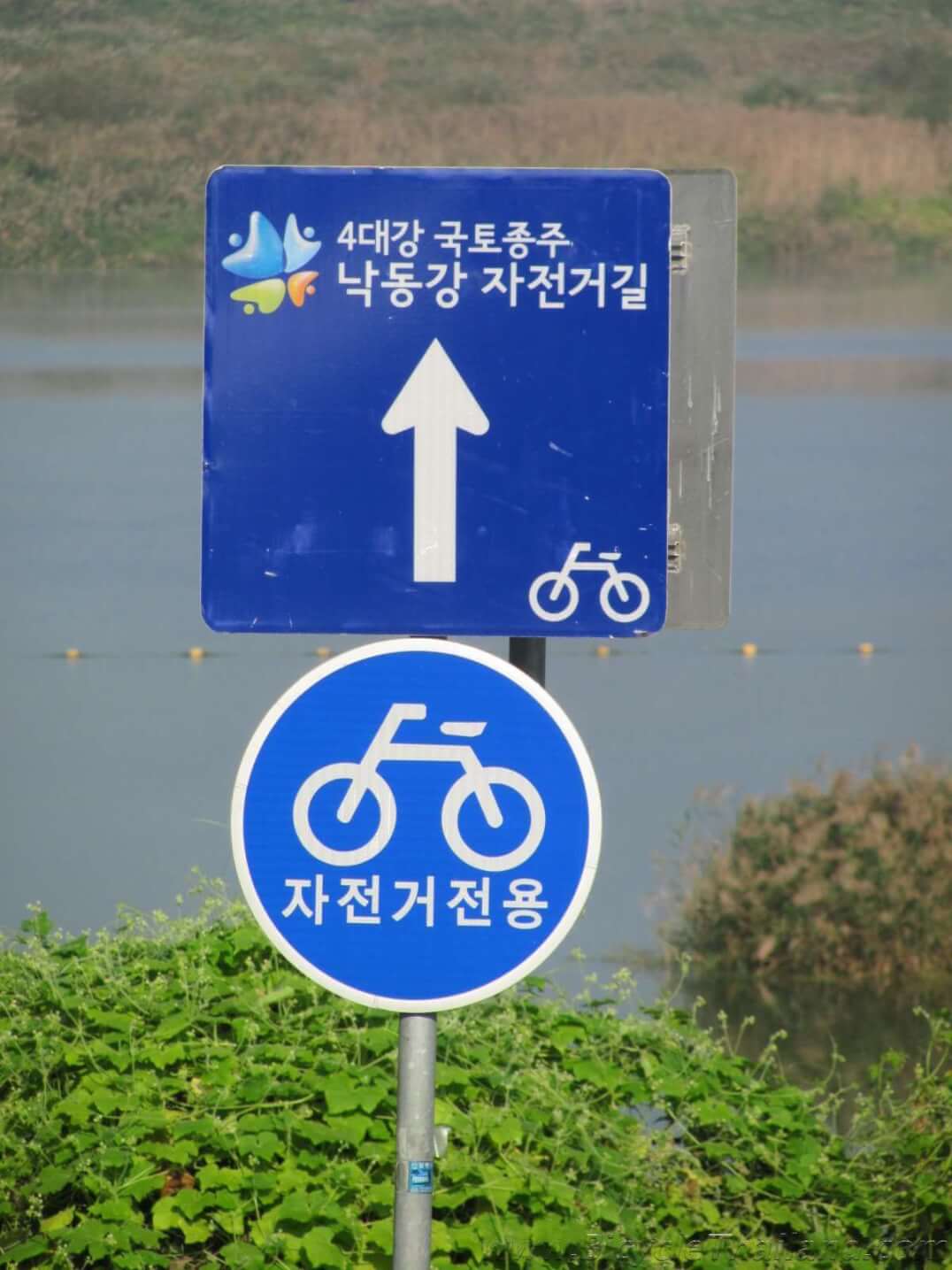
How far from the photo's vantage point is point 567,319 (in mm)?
2094

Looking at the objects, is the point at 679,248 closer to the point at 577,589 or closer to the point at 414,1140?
the point at 577,589

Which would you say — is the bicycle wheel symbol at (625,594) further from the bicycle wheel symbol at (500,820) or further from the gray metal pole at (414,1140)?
the gray metal pole at (414,1140)

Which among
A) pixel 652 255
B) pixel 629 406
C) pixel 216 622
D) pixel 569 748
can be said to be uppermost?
pixel 652 255

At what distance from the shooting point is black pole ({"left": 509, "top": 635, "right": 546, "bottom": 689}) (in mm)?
2100

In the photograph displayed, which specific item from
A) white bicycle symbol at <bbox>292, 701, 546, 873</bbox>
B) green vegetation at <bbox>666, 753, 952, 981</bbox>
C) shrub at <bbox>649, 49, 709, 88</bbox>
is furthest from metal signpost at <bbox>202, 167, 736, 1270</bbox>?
shrub at <bbox>649, 49, 709, 88</bbox>

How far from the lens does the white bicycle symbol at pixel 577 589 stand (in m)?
2.08

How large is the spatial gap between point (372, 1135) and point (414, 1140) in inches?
51.0

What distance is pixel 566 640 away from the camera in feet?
18.8

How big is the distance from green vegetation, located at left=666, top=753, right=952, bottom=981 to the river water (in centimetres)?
14

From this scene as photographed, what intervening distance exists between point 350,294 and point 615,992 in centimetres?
293

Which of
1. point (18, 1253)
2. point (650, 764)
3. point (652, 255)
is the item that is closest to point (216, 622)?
point (652, 255)

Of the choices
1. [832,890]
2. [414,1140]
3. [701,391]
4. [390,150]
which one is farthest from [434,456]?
[390,150]

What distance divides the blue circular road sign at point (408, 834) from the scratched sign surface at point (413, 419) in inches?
4.8

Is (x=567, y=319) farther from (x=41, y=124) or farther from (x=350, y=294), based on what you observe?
(x=41, y=124)
